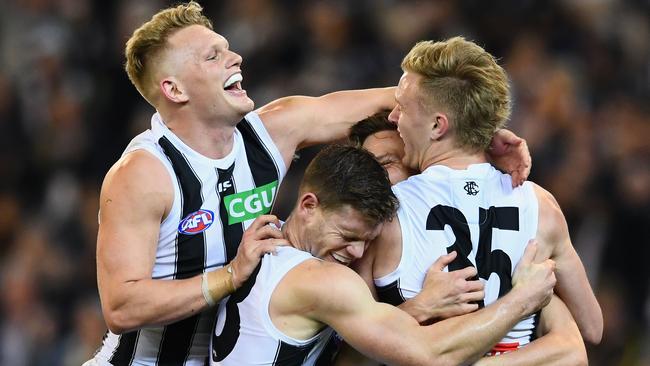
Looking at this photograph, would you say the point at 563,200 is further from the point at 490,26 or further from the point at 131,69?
the point at 131,69

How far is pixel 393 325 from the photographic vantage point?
12.9 ft

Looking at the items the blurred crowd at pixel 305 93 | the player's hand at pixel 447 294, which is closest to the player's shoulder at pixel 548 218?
the player's hand at pixel 447 294

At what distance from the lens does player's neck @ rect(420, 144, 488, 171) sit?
4.23 meters

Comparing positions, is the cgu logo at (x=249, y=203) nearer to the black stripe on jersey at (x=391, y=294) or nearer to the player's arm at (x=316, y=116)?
the player's arm at (x=316, y=116)

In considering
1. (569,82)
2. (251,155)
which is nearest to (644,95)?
(569,82)

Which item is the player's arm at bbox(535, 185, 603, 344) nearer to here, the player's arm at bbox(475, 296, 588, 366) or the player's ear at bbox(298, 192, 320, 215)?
the player's arm at bbox(475, 296, 588, 366)

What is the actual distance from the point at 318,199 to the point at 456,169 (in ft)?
1.82

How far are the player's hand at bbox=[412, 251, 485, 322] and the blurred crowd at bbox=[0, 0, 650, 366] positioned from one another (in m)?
3.81

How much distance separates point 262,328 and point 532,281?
1.02 metres

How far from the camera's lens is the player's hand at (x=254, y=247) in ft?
13.3

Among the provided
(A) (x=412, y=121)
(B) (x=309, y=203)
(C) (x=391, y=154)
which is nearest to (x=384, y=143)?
(C) (x=391, y=154)

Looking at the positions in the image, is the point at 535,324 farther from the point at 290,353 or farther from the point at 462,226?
the point at 290,353

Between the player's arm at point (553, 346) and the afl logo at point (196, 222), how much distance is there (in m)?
1.22

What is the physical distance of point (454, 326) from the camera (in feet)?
13.1
